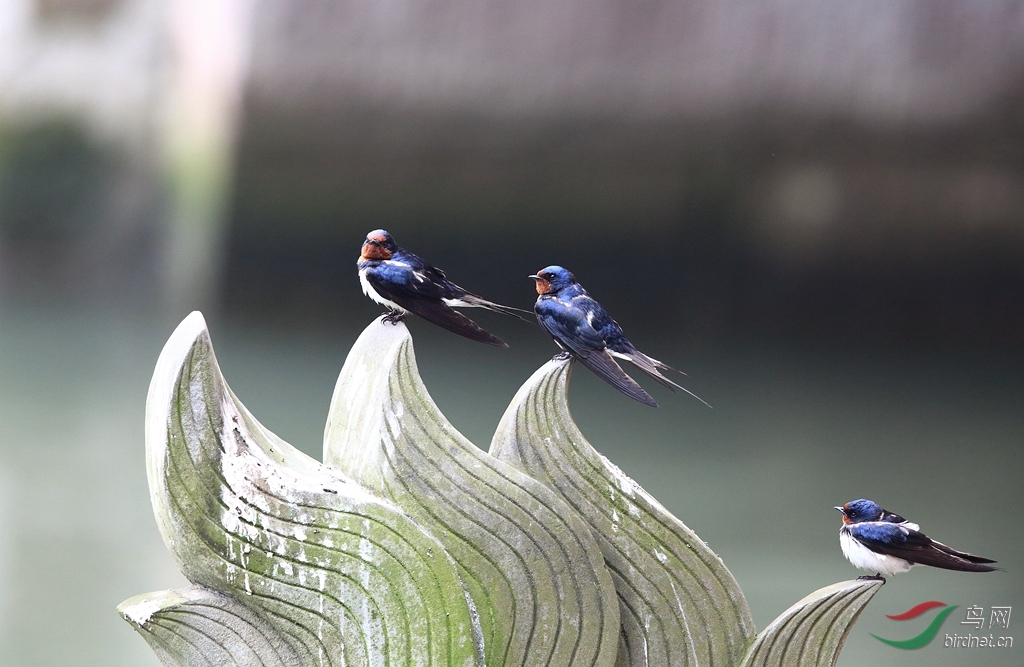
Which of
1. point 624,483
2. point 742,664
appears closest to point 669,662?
point 742,664

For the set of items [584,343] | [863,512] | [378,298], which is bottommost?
[863,512]

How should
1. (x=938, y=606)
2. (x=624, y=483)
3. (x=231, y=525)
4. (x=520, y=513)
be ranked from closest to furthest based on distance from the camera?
(x=231, y=525)
(x=520, y=513)
(x=624, y=483)
(x=938, y=606)

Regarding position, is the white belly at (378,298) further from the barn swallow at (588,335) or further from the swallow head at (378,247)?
the barn swallow at (588,335)

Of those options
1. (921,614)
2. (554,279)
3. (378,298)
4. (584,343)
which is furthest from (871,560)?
(378,298)

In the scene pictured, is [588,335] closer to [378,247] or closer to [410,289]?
[410,289]

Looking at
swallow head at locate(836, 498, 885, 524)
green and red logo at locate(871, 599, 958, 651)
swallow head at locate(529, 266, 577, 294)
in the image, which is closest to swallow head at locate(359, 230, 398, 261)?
swallow head at locate(529, 266, 577, 294)

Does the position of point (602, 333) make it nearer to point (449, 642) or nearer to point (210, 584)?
point (449, 642)
